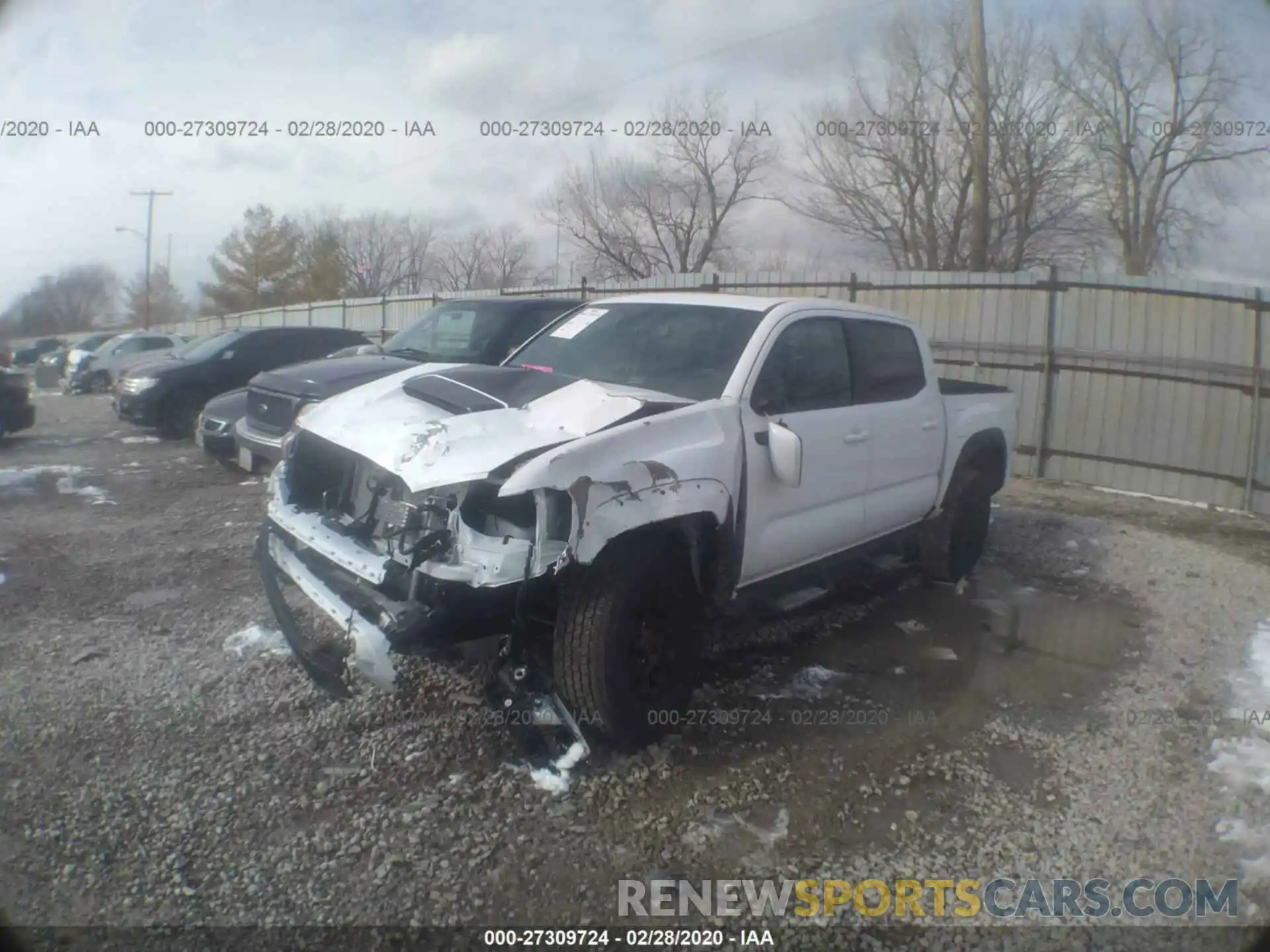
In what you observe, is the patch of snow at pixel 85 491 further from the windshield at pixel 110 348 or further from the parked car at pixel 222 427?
the windshield at pixel 110 348

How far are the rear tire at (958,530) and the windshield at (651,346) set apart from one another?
219 centimetres

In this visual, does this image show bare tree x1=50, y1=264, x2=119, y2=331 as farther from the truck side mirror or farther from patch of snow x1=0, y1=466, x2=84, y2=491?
the truck side mirror

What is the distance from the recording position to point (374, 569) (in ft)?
11.4

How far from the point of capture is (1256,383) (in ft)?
30.4

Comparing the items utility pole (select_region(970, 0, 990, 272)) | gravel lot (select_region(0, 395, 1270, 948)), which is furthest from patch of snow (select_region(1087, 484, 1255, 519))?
gravel lot (select_region(0, 395, 1270, 948))

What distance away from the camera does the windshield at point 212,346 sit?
11609 millimetres

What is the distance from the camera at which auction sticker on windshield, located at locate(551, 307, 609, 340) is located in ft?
16.7

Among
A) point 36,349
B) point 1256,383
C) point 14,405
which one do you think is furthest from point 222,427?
point 36,349

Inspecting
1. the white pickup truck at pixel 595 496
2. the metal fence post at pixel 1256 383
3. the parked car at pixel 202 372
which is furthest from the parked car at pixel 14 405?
the metal fence post at pixel 1256 383

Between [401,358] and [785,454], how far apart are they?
16.5 ft

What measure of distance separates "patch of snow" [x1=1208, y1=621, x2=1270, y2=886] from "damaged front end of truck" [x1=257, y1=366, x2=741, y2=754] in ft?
7.22

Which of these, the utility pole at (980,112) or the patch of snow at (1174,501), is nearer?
the patch of snow at (1174,501)

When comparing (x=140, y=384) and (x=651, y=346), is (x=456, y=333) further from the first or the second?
(x=140, y=384)
